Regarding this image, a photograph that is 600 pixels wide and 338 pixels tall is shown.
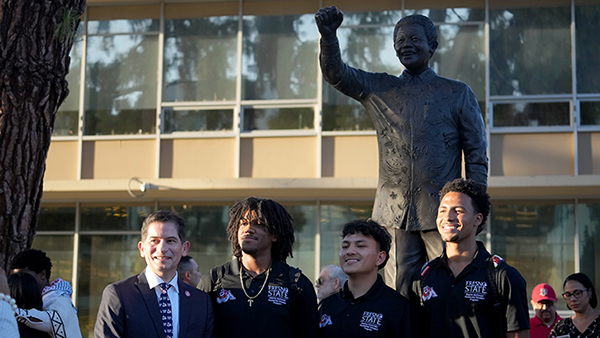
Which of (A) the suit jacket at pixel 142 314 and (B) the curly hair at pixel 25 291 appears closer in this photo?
(A) the suit jacket at pixel 142 314

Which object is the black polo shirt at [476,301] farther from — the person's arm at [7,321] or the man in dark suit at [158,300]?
the person's arm at [7,321]

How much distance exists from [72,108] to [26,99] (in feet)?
30.7

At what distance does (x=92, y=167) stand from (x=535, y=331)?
31.3 feet

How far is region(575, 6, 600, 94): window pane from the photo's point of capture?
44.9ft

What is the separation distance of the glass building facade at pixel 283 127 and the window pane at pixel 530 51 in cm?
2

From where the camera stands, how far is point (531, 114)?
1370 cm

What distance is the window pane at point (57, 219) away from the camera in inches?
597

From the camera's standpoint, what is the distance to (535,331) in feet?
23.7

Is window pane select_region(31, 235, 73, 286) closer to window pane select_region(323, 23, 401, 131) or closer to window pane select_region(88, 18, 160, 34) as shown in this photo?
window pane select_region(88, 18, 160, 34)

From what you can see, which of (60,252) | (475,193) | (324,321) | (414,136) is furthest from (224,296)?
A: (60,252)

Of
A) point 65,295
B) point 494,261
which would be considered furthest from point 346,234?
point 65,295

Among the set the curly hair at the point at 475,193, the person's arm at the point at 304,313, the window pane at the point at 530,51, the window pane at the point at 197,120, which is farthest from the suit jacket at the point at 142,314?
the window pane at the point at 530,51

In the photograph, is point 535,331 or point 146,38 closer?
point 535,331

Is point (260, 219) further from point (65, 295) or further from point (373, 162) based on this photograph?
point (373, 162)
